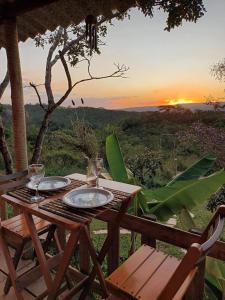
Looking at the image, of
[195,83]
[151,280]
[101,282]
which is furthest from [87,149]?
[151,280]

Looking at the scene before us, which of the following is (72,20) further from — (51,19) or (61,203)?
(61,203)

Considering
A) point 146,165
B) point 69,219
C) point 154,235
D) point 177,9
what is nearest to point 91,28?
point 177,9

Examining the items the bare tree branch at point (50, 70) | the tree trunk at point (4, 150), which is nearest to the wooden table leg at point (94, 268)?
the tree trunk at point (4, 150)

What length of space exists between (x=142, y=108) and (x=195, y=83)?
186cm

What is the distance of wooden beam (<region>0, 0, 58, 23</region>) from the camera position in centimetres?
196

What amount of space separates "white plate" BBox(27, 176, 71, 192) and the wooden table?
0.15ft

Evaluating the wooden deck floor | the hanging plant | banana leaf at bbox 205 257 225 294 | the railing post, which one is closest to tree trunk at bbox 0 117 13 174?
the wooden deck floor

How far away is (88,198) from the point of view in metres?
1.51

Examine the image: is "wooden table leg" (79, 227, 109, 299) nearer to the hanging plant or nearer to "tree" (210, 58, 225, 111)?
the hanging plant

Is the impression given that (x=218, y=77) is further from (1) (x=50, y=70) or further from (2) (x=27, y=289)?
(2) (x=27, y=289)

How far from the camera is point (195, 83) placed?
489cm

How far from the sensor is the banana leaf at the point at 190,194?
1.82 meters

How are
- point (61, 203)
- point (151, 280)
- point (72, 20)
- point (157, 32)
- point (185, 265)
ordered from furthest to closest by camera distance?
point (157, 32) < point (72, 20) < point (61, 203) < point (151, 280) < point (185, 265)

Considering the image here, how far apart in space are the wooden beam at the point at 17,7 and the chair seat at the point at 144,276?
1.94 m
